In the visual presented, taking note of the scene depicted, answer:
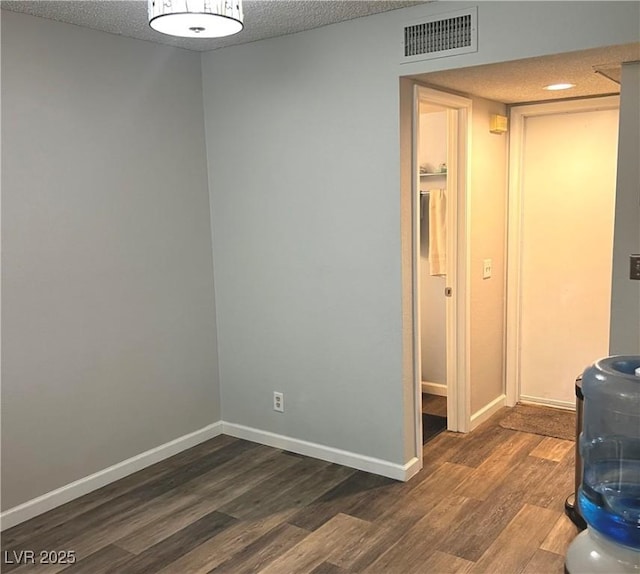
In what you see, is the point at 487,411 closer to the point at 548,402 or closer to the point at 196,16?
the point at 548,402

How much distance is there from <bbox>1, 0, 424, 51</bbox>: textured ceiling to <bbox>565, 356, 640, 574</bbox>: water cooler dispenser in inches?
89.1

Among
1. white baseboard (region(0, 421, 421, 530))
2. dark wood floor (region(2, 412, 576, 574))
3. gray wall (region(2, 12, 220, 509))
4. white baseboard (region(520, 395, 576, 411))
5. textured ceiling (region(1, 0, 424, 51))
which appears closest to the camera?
dark wood floor (region(2, 412, 576, 574))

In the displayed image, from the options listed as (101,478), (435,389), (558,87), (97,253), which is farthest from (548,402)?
(97,253)

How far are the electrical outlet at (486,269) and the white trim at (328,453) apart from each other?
1.38 metres

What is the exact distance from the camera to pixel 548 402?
183 inches

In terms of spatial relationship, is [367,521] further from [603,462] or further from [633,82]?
[633,82]

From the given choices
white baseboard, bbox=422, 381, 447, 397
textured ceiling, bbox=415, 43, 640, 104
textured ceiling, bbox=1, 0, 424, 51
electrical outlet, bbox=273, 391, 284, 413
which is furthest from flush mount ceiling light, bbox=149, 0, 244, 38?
white baseboard, bbox=422, 381, 447, 397

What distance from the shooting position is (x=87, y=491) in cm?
350

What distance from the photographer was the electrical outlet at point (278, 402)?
4012 mm

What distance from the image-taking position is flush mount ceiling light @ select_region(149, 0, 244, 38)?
2141mm

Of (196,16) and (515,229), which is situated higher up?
(196,16)

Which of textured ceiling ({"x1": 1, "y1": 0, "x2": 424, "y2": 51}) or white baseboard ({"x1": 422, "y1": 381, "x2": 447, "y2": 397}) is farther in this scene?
white baseboard ({"x1": 422, "y1": 381, "x2": 447, "y2": 397})

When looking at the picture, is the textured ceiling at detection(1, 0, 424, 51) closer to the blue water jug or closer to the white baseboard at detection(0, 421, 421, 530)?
the blue water jug

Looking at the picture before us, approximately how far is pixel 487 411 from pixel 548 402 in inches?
20.5
